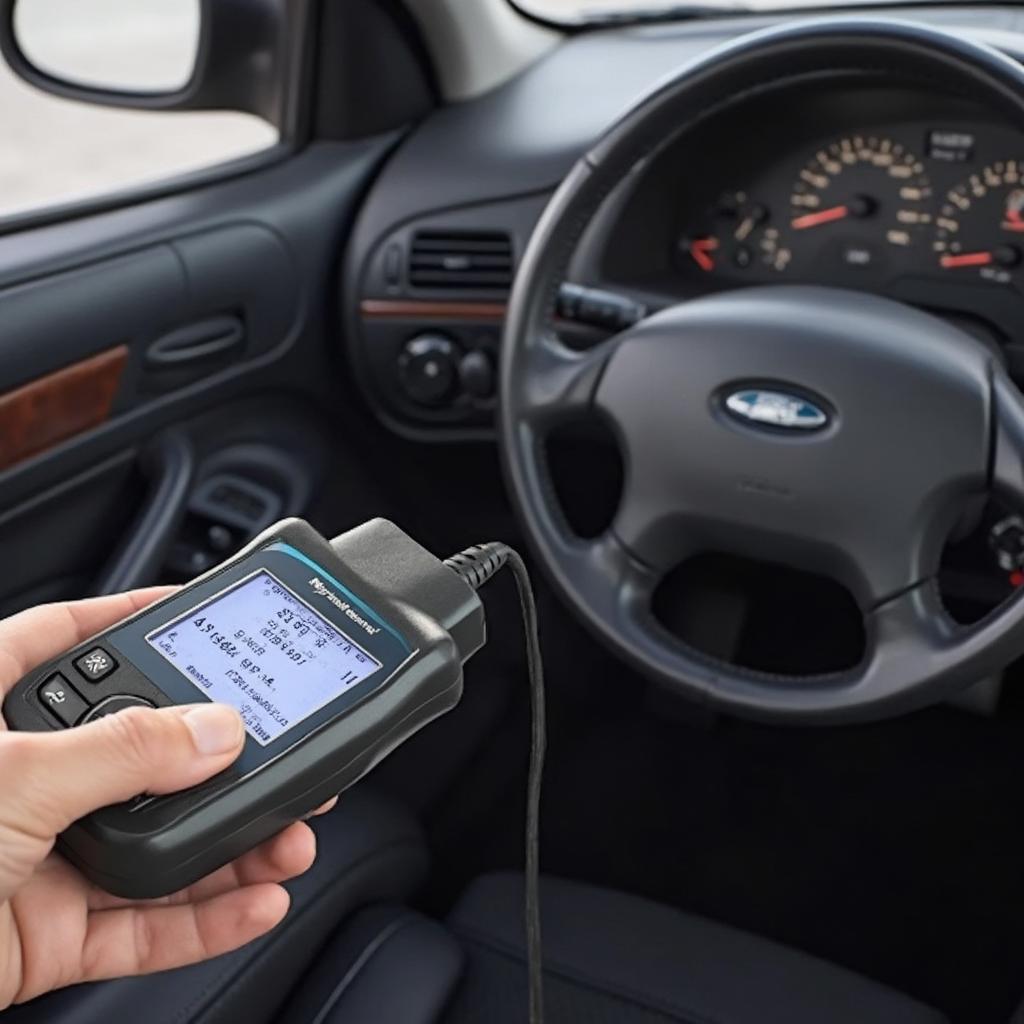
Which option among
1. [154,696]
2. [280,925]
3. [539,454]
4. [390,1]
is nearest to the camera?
[154,696]

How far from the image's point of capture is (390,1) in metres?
1.51

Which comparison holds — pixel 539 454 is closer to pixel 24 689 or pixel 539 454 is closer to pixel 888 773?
pixel 24 689

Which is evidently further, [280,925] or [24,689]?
[280,925]

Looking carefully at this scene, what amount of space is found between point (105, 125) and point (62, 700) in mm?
1119

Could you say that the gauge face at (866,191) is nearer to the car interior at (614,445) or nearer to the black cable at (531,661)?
the car interior at (614,445)

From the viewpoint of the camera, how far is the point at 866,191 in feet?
4.33

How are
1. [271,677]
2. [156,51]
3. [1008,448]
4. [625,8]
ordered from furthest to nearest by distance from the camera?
1. [625,8]
2. [156,51]
3. [1008,448]
4. [271,677]

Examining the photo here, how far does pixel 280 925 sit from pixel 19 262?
0.61 metres

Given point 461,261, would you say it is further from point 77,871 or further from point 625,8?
point 77,871

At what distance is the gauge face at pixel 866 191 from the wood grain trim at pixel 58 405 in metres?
0.66

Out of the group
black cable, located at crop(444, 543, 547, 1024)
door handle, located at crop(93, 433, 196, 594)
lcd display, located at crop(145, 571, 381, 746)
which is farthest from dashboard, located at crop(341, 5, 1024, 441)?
lcd display, located at crop(145, 571, 381, 746)

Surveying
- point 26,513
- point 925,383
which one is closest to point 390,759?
point 26,513

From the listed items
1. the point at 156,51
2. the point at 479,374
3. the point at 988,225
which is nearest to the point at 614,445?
the point at 479,374

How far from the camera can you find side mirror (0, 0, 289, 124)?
1.51m
